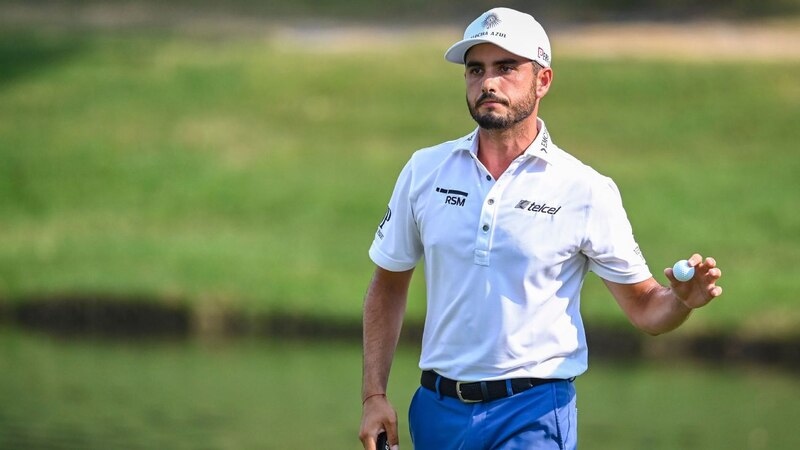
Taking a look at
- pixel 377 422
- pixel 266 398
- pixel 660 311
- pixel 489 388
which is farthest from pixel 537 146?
pixel 266 398

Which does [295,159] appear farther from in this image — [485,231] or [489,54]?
[485,231]

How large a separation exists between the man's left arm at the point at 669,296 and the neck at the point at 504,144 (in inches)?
20.5

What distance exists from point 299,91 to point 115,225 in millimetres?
5368

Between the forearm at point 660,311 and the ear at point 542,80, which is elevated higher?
the ear at point 542,80

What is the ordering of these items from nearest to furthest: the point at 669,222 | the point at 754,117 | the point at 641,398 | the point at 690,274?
the point at 690,274, the point at 641,398, the point at 669,222, the point at 754,117

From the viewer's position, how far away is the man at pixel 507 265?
5.60 meters

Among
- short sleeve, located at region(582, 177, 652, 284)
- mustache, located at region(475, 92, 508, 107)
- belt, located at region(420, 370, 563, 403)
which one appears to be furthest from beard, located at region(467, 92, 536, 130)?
belt, located at region(420, 370, 563, 403)

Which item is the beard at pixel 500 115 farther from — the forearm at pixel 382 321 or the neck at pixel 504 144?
the forearm at pixel 382 321

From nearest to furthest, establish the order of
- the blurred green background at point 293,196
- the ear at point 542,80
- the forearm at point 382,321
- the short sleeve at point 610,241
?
the short sleeve at point 610,241 → the ear at point 542,80 → the forearm at point 382,321 → the blurred green background at point 293,196

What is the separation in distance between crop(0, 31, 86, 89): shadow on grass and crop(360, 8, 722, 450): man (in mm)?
21888

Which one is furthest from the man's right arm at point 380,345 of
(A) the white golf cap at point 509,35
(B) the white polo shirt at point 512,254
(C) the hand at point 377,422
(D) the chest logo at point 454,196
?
(A) the white golf cap at point 509,35

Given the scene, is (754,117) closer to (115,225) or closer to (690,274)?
(115,225)

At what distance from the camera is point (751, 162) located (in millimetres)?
23750

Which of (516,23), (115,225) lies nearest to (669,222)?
(115,225)
